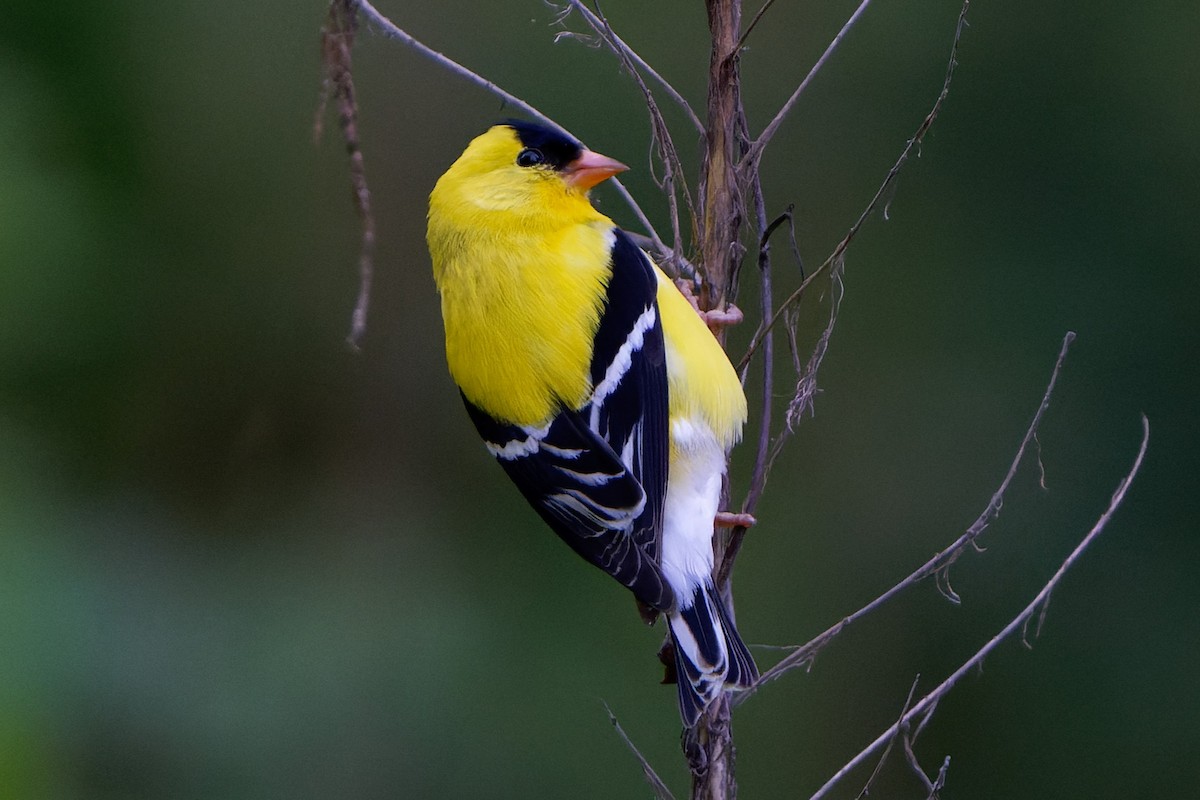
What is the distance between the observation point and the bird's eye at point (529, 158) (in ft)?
9.43

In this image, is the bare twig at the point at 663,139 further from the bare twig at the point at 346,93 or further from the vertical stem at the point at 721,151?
the bare twig at the point at 346,93

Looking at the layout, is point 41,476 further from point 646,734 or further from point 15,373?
point 646,734

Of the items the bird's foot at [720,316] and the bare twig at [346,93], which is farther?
the bird's foot at [720,316]

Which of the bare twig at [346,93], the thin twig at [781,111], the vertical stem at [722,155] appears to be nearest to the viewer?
the bare twig at [346,93]

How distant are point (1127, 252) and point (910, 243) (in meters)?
0.76

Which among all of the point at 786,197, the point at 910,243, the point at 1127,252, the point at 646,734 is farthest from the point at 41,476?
the point at 1127,252

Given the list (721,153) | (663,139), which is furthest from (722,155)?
(663,139)

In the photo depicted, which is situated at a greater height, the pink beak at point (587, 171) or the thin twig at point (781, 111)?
the thin twig at point (781, 111)

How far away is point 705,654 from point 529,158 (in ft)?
4.02

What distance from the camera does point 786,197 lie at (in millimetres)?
4426

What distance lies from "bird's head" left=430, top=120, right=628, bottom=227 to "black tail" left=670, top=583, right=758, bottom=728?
0.96m

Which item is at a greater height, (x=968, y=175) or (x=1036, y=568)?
(x=968, y=175)

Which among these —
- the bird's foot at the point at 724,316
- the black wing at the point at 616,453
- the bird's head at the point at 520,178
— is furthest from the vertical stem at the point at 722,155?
the bird's head at the point at 520,178

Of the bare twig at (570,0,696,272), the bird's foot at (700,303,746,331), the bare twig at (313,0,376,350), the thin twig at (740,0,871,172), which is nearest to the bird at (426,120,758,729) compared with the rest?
the bird's foot at (700,303,746,331)
